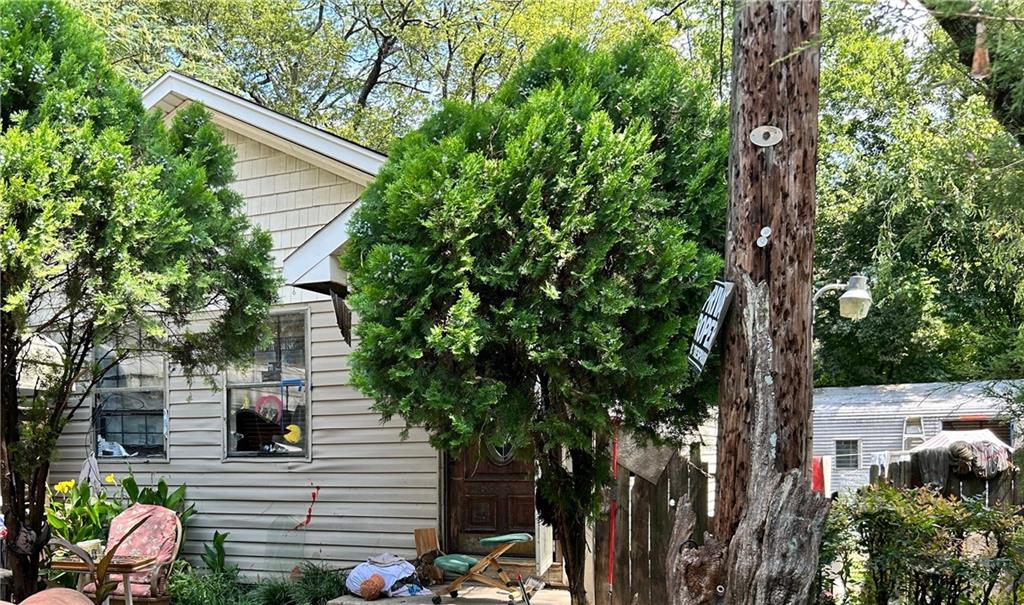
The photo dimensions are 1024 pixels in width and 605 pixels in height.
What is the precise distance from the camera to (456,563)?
7508 millimetres

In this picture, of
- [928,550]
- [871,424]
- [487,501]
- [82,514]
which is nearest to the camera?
[928,550]

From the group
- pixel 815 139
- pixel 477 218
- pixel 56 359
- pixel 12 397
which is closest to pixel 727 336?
pixel 815 139

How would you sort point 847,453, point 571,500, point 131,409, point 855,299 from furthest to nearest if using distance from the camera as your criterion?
point 847,453 → point 131,409 → point 855,299 → point 571,500

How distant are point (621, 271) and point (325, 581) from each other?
15.7ft

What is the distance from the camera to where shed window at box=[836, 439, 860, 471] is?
1692 cm

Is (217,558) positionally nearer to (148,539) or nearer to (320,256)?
(148,539)

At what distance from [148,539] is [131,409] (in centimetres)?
297

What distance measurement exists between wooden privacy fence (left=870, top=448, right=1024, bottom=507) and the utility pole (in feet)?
14.7

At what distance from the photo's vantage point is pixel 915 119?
15227 millimetres

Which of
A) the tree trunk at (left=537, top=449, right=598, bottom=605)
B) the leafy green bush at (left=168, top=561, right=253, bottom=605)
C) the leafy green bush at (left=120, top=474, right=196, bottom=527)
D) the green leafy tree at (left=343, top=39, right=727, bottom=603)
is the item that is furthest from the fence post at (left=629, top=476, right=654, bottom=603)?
the leafy green bush at (left=120, top=474, right=196, bottom=527)

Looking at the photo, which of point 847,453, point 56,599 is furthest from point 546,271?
point 847,453

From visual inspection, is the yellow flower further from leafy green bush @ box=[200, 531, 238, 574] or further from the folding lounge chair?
the folding lounge chair

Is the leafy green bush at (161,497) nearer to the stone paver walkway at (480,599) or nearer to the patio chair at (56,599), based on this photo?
the stone paver walkway at (480,599)

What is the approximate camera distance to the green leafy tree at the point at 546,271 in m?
4.71
